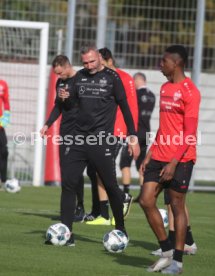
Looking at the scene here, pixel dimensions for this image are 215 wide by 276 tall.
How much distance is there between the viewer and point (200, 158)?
21688 millimetres

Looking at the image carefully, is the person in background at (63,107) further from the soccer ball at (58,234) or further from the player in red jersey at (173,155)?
the player in red jersey at (173,155)

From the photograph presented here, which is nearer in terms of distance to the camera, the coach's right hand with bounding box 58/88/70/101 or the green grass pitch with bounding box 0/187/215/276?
the green grass pitch with bounding box 0/187/215/276

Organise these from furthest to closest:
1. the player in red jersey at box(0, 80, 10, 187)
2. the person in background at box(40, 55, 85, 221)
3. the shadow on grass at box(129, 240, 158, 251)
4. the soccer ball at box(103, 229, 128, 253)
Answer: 1. the player in red jersey at box(0, 80, 10, 187)
2. the person in background at box(40, 55, 85, 221)
3. the shadow on grass at box(129, 240, 158, 251)
4. the soccer ball at box(103, 229, 128, 253)

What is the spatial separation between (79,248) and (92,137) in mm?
1266

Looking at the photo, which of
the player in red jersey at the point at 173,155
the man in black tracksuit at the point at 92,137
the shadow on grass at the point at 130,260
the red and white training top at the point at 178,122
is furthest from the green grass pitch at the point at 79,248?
the red and white training top at the point at 178,122

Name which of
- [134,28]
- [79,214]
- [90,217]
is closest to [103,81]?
[90,217]

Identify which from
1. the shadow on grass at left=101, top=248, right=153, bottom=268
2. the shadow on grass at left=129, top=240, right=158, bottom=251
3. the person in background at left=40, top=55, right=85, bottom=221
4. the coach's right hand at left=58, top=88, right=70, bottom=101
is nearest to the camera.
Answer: the shadow on grass at left=101, top=248, right=153, bottom=268

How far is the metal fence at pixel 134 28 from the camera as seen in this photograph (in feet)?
68.9

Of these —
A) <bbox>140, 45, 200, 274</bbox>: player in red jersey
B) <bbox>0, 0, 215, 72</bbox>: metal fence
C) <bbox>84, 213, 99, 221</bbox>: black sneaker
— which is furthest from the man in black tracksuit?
<bbox>0, 0, 215, 72</bbox>: metal fence

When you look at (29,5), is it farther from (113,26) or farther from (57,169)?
(57,169)

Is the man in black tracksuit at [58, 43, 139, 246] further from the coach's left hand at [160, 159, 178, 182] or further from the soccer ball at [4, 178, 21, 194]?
the soccer ball at [4, 178, 21, 194]

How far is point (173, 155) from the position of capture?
30.8ft

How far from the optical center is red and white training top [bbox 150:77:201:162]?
9188 millimetres

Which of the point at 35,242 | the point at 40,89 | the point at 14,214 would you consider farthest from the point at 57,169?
the point at 35,242
